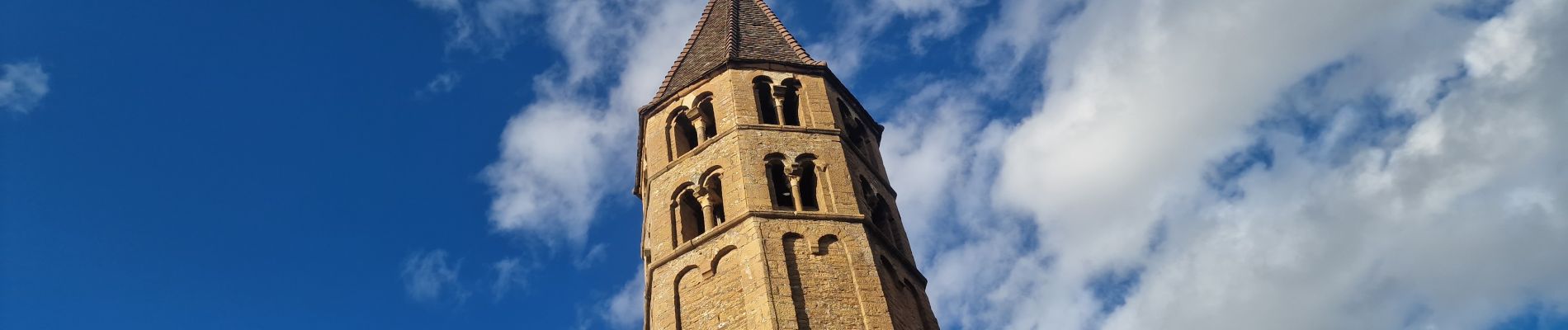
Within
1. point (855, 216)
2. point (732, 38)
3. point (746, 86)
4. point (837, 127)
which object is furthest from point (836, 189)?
point (732, 38)

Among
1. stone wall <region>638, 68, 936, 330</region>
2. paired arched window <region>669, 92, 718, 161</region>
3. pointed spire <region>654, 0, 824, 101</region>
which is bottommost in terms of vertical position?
stone wall <region>638, 68, 936, 330</region>

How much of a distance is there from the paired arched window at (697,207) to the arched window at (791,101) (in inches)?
97.7

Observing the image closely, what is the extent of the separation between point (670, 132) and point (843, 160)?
381cm

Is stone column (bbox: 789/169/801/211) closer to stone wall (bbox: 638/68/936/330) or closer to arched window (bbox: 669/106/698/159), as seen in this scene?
stone wall (bbox: 638/68/936/330)

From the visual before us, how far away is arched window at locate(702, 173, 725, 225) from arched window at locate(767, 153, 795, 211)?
817 mm

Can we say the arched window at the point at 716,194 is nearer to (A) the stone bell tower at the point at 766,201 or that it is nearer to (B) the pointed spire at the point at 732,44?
(A) the stone bell tower at the point at 766,201

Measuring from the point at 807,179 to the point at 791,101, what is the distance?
9.13ft

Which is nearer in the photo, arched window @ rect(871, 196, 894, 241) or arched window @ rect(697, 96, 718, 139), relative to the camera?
arched window @ rect(871, 196, 894, 241)

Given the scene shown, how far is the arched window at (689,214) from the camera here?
19889 mm

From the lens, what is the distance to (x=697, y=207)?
20.6 metres

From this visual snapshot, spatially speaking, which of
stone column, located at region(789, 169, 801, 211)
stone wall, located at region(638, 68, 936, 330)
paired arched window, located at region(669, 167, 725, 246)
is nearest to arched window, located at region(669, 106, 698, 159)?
stone wall, located at region(638, 68, 936, 330)

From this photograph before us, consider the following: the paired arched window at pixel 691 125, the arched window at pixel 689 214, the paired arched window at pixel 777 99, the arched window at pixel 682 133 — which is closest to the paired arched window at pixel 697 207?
the arched window at pixel 689 214

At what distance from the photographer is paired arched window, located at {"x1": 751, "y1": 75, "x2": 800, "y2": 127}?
22.4 m

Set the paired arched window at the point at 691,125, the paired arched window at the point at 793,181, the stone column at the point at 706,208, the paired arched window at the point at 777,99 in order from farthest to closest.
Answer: the paired arched window at the point at 777,99 → the paired arched window at the point at 691,125 → the paired arched window at the point at 793,181 → the stone column at the point at 706,208
